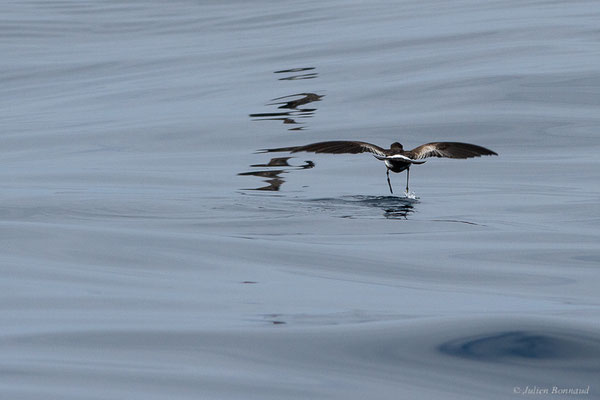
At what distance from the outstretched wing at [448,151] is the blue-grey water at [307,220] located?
559 millimetres

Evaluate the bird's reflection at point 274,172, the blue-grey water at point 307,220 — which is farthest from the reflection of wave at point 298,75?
the bird's reflection at point 274,172

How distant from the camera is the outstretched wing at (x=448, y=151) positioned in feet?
32.1

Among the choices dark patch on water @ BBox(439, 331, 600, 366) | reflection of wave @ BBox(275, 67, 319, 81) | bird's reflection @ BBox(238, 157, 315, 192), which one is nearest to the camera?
dark patch on water @ BBox(439, 331, 600, 366)

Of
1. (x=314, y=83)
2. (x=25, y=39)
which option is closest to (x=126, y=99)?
(x=314, y=83)

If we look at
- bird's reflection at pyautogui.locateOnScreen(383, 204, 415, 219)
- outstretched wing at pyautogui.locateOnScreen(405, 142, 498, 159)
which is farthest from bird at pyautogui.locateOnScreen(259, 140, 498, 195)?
bird's reflection at pyautogui.locateOnScreen(383, 204, 415, 219)

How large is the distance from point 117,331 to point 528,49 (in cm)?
1702

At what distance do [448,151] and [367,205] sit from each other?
1.12 meters

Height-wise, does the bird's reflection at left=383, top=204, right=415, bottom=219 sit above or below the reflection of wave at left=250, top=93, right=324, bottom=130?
below

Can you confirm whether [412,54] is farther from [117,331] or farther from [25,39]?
[117,331]

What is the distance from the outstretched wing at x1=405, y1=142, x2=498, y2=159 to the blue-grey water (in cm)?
56

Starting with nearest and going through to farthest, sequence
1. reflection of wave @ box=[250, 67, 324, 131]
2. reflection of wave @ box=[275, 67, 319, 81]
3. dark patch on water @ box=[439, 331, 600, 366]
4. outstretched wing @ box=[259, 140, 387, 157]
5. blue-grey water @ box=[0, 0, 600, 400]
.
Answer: blue-grey water @ box=[0, 0, 600, 400] → dark patch on water @ box=[439, 331, 600, 366] → outstretched wing @ box=[259, 140, 387, 157] → reflection of wave @ box=[250, 67, 324, 131] → reflection of wave @ box=[275, 67, 319, 81]

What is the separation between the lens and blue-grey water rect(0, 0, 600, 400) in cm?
496

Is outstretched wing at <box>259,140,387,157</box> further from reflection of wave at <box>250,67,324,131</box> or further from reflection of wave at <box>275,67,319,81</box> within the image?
reflection of wave at <box>275,67,319,81</box>

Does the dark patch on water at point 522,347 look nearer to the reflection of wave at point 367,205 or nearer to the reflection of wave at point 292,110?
the reflection of wave at point 367,205
